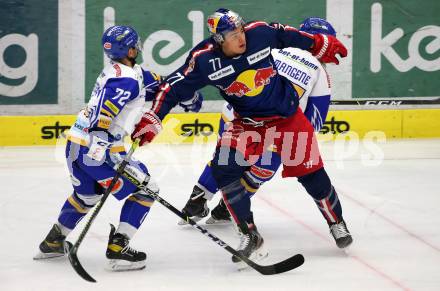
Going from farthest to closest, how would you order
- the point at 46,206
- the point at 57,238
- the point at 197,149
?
the point at 197,149 < the point at 46,206 < the point at 57,238

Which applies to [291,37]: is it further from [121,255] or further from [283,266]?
[121,255]

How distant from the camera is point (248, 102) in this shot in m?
4.39

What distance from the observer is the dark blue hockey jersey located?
431 centimetres

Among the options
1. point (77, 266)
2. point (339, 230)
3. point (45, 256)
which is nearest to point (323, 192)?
point (339, 230)

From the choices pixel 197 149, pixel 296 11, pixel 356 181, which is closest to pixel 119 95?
pixel 356 181

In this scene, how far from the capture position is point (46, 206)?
563cm

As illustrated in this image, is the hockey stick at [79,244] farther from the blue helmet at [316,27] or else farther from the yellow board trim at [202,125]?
the yellow board trim at [202,125]

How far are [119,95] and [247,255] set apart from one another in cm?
97

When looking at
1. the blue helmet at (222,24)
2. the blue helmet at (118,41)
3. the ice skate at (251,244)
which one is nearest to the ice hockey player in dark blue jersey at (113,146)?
the blue helmet at (118,41)

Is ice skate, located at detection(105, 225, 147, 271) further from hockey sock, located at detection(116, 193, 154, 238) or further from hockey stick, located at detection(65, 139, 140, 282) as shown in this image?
hockey stick, located at detection(65, 139, 140, 282)

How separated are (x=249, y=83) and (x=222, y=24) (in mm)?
310

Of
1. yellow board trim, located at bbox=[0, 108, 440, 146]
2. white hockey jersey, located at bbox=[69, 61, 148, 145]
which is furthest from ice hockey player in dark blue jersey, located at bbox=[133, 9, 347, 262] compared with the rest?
yellow board trim, located at bbox=[0, 108, 440, 146]

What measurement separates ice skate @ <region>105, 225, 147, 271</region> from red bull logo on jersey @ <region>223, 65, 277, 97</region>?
0.86 m

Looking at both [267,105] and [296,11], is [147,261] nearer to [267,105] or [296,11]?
[267,105]
